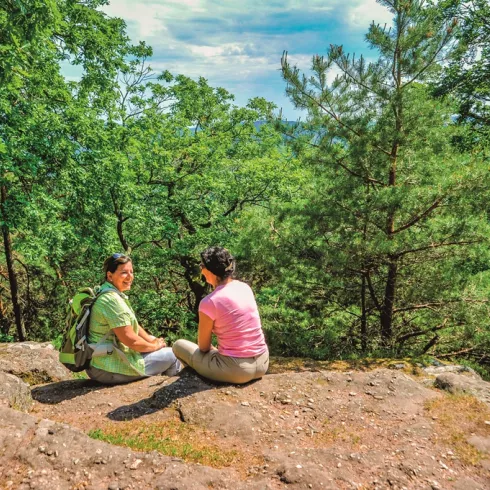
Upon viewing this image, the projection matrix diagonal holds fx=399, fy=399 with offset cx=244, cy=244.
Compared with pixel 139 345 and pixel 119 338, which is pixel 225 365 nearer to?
pixel 139 345

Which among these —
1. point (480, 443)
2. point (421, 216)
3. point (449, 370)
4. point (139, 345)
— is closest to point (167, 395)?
point (139, 345)

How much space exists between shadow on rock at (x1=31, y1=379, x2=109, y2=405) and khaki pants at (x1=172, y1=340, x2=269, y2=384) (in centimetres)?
102

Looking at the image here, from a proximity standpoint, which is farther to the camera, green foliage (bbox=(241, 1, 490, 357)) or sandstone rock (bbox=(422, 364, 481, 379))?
green foliage (bbox=(241, 1, 490, 357))

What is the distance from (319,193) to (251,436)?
5794mm

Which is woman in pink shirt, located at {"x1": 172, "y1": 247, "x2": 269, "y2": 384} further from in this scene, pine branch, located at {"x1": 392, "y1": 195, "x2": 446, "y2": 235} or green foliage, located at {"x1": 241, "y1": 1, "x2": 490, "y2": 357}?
pine branch, located at {"x1": 392, "y1": 195, "x2": 446, "y2": 235}

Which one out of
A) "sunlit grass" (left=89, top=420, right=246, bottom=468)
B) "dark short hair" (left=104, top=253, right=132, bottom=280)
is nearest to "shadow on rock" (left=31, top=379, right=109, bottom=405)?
"sunlit grass" (left=89, top=420, right=246, bottom=468)

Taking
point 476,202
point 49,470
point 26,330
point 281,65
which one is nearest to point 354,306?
point 476,202

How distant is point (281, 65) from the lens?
8117 mm

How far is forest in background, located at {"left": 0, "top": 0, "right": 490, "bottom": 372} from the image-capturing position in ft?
24.2

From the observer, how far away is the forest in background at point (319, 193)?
24.2 ft

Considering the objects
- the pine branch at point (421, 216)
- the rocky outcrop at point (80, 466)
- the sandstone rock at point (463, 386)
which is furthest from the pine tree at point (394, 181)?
the rocky outcrop at point (80, 466)

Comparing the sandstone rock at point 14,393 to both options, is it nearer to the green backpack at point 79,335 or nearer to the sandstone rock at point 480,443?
the green backpack at point 79,335

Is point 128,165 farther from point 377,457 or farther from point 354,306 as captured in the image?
point 377,457

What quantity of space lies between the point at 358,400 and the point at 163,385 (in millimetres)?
1914
